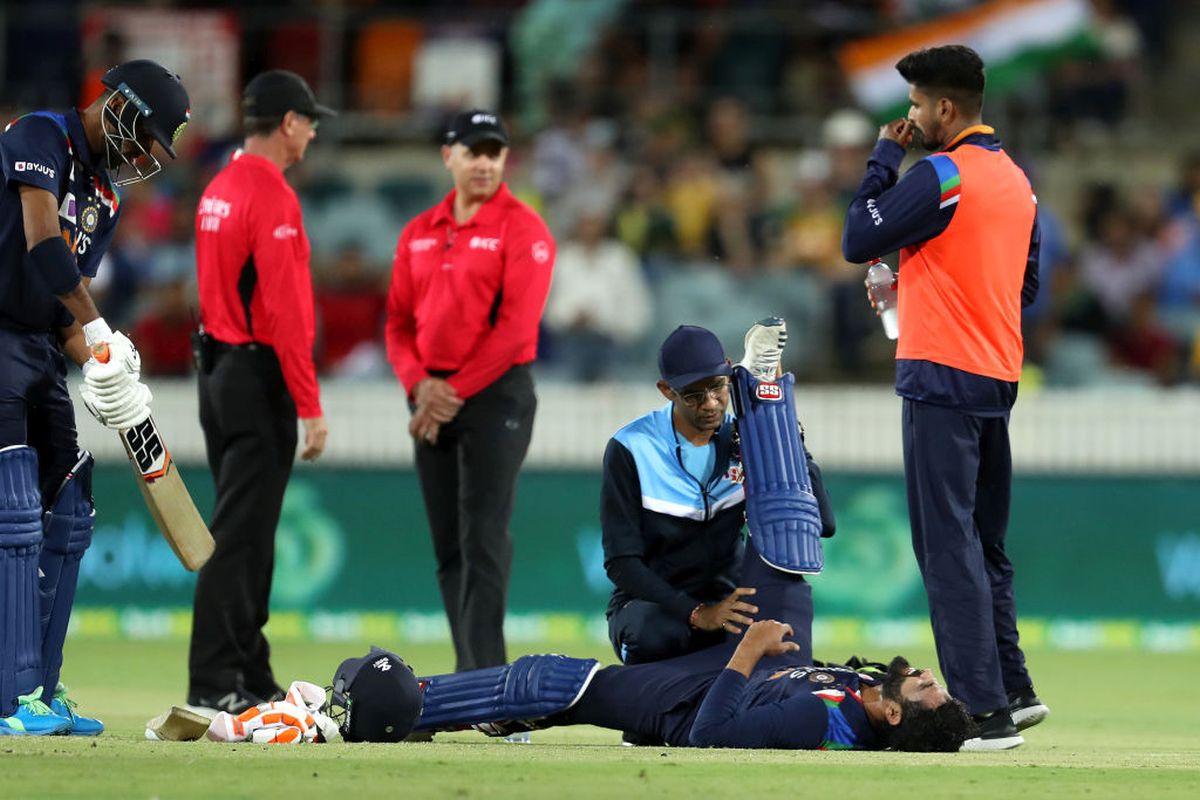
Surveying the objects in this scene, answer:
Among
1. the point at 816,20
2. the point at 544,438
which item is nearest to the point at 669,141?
the point at 816,20

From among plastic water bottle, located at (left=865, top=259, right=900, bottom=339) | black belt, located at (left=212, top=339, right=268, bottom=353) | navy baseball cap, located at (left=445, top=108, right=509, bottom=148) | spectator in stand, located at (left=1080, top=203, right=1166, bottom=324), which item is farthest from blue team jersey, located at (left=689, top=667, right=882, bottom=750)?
spectator in stand, located at (left=1080, top=203, right=1166, bottom=324)

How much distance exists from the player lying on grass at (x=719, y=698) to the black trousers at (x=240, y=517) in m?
1.70

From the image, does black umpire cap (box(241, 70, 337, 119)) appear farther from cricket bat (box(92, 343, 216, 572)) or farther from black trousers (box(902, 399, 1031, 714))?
black trousers (box(902, 399, 1031, 714))

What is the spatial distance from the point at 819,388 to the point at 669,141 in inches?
116

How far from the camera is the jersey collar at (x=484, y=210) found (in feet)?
30.1

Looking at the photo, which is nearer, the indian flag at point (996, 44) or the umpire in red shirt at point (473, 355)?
the umpire in red shirt at point (473, 355)

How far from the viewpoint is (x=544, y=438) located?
45.2 feet

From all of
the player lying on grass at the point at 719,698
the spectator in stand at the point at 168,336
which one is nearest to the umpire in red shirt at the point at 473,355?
the player lying on grass at the point at 719,698

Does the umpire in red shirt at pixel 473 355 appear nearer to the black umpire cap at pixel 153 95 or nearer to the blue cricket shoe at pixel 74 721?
the blue cricket shoe at pixel 74 721

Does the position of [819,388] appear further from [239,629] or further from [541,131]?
[239,629]

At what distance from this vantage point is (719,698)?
22.7 ft

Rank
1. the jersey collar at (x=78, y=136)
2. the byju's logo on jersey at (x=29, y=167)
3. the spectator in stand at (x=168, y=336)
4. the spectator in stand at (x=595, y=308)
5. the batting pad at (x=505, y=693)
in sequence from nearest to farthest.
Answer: the byju's logo on jersey at (x=29, y=167)
the batting pad at (x=505, y=693)
the jersey collar at (x=78, y=136)
the spectator in stand at (x=168, y=336)
the spectator in stand at (x=595, y=308)

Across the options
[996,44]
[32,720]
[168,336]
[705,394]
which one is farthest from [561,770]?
[996,44]

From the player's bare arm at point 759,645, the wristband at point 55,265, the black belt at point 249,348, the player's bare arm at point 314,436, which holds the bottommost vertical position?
the player's bare arm at point 759,645
